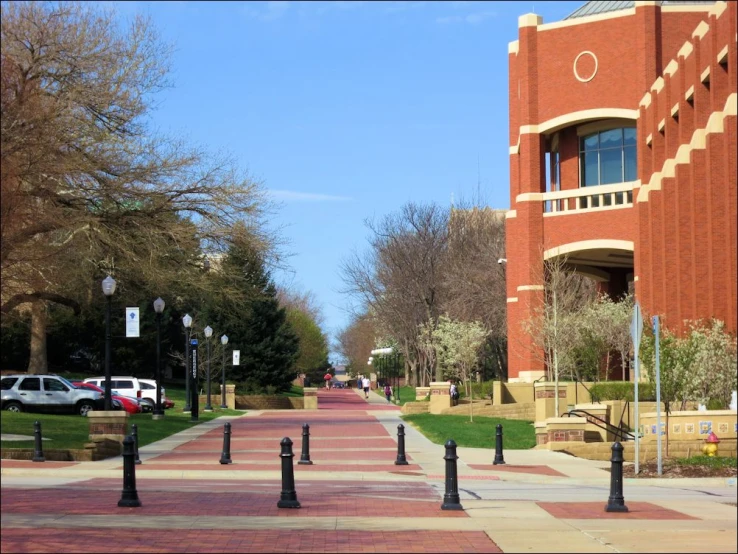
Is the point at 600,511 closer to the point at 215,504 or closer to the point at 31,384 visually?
the point at 215,504

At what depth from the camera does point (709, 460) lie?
22016mm

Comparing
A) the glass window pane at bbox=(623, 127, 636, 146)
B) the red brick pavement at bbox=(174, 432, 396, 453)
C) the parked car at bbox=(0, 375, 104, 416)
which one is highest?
the glass window pane at bbox=(623, 127, 636, 146)

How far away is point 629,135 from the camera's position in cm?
5097

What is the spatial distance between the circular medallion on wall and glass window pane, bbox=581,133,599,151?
3159 mm

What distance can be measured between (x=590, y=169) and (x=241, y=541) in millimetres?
43064

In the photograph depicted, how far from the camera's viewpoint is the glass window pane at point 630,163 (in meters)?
50.5

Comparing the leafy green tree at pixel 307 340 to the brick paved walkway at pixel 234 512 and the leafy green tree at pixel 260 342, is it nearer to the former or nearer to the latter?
the leafy green tree at pixel 260 342

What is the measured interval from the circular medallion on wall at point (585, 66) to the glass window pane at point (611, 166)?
12.0ft

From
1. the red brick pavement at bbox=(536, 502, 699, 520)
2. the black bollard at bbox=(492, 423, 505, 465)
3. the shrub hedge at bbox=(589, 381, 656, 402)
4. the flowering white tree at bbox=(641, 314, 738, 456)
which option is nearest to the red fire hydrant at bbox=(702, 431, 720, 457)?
the flowering white tree at bbox=(641, 314, 738, 456)

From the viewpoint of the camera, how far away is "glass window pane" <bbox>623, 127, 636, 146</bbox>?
5066 centimetres

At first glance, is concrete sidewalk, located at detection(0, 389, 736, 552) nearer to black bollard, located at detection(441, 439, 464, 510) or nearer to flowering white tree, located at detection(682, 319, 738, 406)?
black bollard, located at detection(441, 439, 464, 510)

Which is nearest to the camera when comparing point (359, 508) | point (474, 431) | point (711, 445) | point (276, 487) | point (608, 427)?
point (359, 508)

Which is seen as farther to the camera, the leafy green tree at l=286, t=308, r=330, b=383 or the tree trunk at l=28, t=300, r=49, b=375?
the leafy green tree at l=286, t=308, r=330, b=383

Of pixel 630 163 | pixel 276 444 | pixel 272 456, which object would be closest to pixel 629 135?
pixel 630 163
